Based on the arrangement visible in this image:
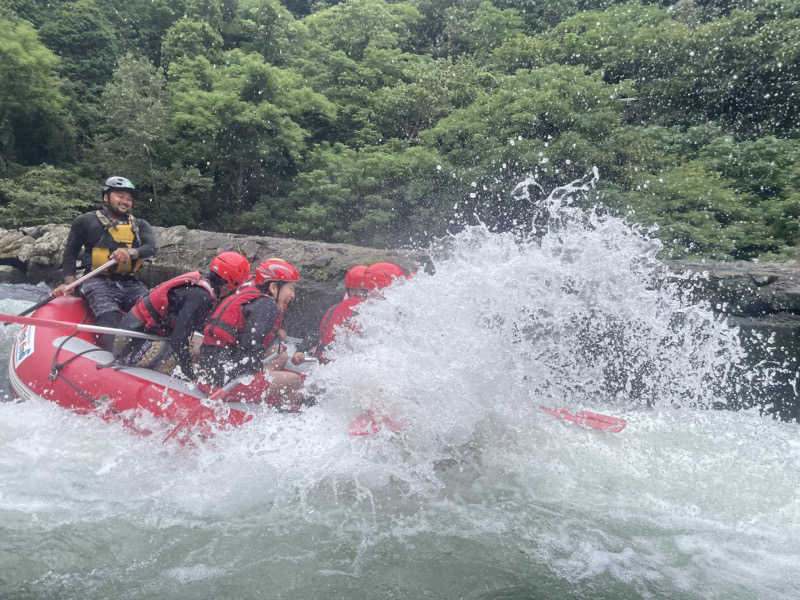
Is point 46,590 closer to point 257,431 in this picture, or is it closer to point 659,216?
point 257,431

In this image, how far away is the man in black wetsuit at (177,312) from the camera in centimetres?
477

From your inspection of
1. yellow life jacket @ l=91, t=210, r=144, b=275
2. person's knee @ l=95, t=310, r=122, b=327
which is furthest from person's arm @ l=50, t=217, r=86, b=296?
person's knee @ l=95, t=310, r=122, b=327

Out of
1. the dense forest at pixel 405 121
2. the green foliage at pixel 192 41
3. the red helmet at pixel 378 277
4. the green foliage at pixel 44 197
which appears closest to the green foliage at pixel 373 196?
the dense forest at pixel 405 121

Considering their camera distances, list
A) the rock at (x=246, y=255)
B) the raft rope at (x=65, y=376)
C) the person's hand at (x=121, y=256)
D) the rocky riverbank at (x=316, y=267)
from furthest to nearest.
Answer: the rock at (x=246, y=255), the rocky riverbank at (x=316, y=267), the person's hand at (x=121, y=256), the raft rope at (x=65, y=376)

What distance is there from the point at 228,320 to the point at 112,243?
2.08m

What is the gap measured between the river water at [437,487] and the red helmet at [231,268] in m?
1.05

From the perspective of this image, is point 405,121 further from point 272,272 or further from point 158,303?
point 158,303

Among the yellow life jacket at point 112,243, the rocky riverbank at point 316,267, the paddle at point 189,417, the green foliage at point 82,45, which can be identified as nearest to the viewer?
the paddle at point 189,417

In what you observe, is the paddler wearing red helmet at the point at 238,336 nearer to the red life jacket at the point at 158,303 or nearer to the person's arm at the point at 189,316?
the person's arm at the point at 189,316

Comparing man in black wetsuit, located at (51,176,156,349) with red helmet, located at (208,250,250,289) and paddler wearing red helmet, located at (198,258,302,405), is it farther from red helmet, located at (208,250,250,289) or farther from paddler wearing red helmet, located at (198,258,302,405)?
paddler wearing red helmet, located at (198,258,302,405)

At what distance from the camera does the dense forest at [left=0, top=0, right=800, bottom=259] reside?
11688 millimetres

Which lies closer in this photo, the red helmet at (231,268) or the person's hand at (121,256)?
the red helmet at (231,268)

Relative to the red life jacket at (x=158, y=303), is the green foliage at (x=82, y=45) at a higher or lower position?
higher

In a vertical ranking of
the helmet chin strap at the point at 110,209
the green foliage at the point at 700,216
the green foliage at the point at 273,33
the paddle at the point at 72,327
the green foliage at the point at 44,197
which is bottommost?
the green foliage at the point at 44,197
